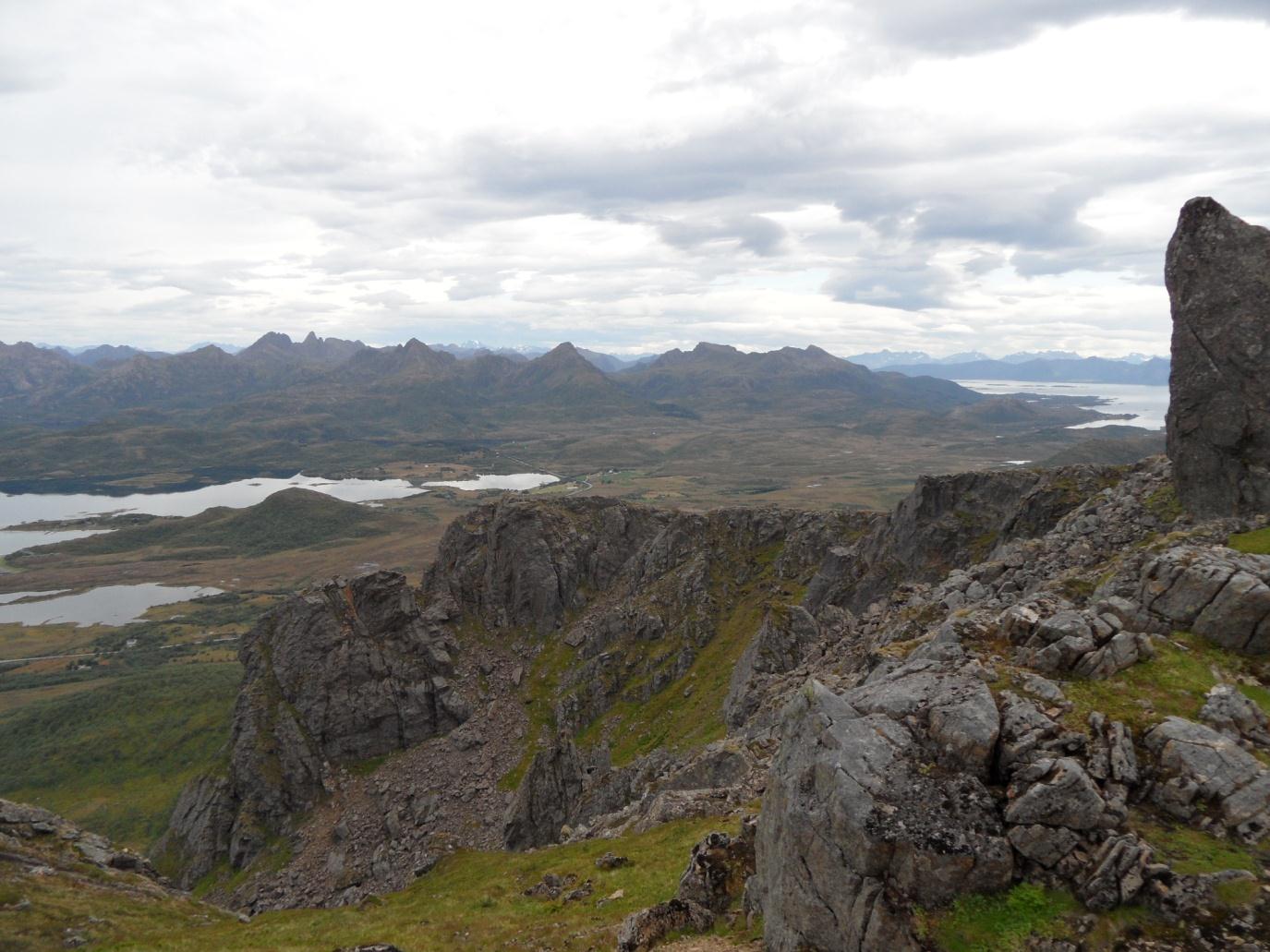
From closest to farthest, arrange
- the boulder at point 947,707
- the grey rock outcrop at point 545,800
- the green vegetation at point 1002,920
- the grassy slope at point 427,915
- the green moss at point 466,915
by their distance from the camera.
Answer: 1. the green vegetation at point 1002,920
2. the boulder at point 947,707
3. the green moss at point 466,915
4. the grassy slope at point 427,915
5. the grey rock outcrop at point 545,800

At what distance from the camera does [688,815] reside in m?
43.8

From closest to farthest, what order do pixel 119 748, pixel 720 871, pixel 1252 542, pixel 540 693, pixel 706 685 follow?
pixel 720 871 < pixel 1252 542 < pixel 706 685 < pixel 540 693 < pixel 119 748

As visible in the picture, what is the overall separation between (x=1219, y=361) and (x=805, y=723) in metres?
41.0

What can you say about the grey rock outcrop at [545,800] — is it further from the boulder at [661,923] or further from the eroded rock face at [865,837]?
the eroded rock face at [865,837]

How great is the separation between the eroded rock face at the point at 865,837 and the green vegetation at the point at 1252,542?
22847 mm

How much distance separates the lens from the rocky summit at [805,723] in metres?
17.5

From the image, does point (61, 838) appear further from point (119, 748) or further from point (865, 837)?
point (119, 748)

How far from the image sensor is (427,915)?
1577 inches

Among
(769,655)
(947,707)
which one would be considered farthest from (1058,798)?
(769,655)

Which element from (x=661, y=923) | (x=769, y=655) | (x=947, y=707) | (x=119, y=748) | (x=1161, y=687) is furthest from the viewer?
(x=119, y=748)

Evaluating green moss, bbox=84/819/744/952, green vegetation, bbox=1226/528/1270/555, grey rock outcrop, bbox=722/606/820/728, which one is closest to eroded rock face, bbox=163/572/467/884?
green moss, bbox=84/819/744/952

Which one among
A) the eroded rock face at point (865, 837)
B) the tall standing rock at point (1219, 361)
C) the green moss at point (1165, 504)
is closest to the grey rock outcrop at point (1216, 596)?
the eroded rock face at point (865, 837)

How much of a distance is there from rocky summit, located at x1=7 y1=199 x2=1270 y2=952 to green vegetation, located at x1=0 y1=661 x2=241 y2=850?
29454 mm

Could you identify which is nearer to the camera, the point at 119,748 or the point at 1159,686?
the point at 1159,686
